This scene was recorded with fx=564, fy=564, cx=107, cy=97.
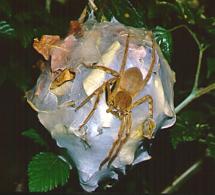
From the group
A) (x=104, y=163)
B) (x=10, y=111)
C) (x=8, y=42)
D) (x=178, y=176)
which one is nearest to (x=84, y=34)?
(x=104, y=163)

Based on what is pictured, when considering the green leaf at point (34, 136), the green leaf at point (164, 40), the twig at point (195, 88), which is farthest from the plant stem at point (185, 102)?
the green leaf at point (34, 136)

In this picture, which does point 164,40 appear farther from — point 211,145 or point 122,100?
point 122,100

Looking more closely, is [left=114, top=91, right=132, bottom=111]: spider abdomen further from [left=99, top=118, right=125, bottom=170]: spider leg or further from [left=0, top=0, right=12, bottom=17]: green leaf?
[left=0, top=0, right=12, bottom=17]: green leaf

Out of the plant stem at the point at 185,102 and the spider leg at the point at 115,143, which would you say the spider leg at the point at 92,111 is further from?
the plant stem at the point at 185,102

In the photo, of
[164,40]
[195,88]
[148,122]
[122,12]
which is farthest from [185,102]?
[148,122]

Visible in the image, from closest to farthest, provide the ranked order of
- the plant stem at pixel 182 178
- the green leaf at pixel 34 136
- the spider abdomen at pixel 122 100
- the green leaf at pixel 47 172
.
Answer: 1. the spider abdomen at pixel 122 100
2. the green leaf at pixel 47 172
3. the green leaf at pixel 34 136
4. the plant stem at pixel 182 178

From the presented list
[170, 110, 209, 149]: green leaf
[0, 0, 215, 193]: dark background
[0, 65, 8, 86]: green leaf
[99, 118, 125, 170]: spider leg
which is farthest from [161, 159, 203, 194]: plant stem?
[99, 118, 125, 170]: spider leg
